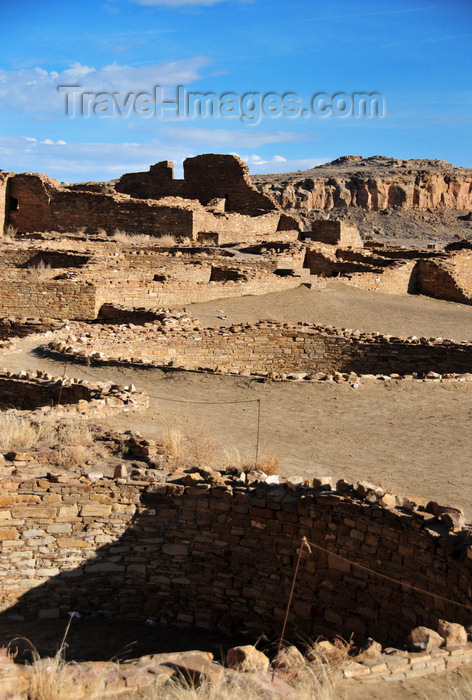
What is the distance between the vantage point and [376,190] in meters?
60.2

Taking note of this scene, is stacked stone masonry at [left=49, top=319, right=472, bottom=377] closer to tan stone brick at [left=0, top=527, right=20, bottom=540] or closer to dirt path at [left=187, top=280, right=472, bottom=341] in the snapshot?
dirt path at [left=187, top=280, right=472, bottom=341]

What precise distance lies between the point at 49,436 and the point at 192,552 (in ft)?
7.02

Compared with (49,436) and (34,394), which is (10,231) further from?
(49,436)

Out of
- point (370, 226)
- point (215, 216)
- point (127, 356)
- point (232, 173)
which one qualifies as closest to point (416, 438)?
point (127, 356)

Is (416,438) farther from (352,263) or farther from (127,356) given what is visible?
(352,263)

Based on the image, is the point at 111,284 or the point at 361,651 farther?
the point at 111,284

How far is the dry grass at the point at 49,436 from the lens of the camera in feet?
24.1

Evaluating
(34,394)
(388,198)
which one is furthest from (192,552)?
(388,198)

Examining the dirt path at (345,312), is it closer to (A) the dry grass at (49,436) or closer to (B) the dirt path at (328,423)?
(B) the dirt path at (328,423)

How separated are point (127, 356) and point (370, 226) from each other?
43599mm

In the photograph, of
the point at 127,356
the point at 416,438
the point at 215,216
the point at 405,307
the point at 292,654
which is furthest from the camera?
the point at 215,216

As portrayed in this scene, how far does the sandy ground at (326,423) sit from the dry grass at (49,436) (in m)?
0.88

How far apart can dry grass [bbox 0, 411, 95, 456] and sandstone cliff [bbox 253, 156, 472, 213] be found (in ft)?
165

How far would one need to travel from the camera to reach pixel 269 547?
6.47m
